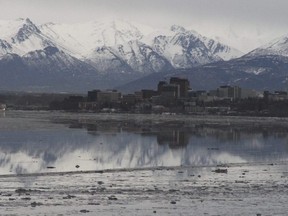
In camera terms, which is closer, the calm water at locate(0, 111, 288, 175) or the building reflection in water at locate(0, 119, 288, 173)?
the calm water at locate(0, 111, 288, 175)

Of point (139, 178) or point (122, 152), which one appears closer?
point (139, 178)

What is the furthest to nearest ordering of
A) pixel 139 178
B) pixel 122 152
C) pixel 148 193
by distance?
pixel 122 152 → pixel 139 178 → pixel 148 193

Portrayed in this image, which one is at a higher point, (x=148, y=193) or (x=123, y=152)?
(x=123, y=152)

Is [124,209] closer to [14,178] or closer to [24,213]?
[24,213]

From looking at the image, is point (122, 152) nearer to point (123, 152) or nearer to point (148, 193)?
point (123, 152)

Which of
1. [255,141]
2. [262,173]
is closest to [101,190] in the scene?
[262,173]

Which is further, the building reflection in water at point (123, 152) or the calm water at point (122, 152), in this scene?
the building reflection in water at point (123, 152)

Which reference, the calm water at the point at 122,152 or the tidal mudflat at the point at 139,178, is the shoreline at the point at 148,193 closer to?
the tidal mudflat at the point at 139,178

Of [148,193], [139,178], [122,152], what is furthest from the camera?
[122,152]

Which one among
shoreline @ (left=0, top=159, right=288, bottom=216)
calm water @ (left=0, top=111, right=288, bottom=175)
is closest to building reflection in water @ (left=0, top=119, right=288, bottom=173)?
calm water @ (left=0, top=111, right=288, bottom=175)

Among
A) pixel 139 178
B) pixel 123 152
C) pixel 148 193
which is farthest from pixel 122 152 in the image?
pixel 148 193

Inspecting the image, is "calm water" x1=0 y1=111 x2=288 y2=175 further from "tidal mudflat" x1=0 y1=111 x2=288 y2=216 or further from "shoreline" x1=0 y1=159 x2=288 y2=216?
"shoreline" x1=0 y1=159 x2=288 y2=216

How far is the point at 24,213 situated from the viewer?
2606 cm

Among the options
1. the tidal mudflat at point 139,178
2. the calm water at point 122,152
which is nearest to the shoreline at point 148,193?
the tidal mudflat at point 139,178
